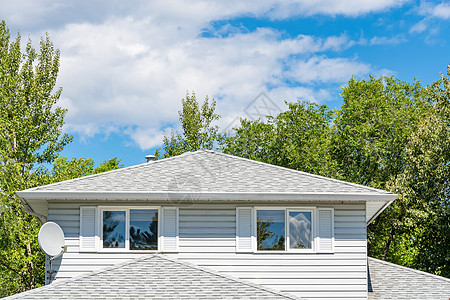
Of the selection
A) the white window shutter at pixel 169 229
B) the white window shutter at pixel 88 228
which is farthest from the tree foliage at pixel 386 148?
the white window shutter at pixel 88 228

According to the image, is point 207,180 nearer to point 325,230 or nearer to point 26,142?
point 325,230

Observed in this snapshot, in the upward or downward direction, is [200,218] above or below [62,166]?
below

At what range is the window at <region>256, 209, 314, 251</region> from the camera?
48.7 feet

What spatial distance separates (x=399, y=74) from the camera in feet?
117

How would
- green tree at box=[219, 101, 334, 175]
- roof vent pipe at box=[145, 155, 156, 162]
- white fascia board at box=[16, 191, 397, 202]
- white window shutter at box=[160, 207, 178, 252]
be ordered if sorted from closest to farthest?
white fascia board at box=[16, 191, 397, 202]
white window shutter at box=[160, 207, 178, 252]
roof vent pipe at box=[145, 155, 156, 162]
green tree at box=[219, 101, 334, 175]

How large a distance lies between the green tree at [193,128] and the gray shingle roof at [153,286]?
2442 cm

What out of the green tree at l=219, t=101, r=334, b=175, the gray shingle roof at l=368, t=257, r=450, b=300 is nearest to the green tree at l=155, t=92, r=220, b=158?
the green tree at l=219, t=101, r=334, b=175

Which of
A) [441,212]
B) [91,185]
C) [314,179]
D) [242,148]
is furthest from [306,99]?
[91,185]

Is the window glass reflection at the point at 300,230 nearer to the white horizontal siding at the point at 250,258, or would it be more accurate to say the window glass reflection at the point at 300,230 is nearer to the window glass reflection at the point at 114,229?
the white horizontal siding at the point at 250,258

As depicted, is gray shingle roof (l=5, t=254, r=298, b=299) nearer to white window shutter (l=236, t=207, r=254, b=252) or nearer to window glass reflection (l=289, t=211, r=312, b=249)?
white window shutter (l=236, t=207, r=254, b=252)

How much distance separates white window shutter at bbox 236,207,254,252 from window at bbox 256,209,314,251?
8.8 inches

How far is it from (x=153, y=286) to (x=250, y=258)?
3.33 meters

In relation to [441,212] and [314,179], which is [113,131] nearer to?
[441,212]

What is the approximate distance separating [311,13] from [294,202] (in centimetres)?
2170
